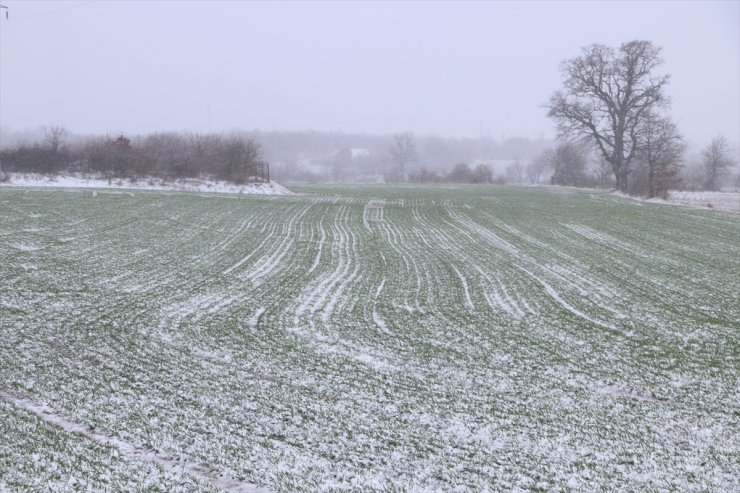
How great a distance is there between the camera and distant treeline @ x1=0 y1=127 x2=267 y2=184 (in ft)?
123

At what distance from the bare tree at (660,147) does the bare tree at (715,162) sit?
34.4 metres

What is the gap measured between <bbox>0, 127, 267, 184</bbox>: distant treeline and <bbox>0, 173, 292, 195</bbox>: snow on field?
824 millimetres

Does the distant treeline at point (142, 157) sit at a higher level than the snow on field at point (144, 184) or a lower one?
higher

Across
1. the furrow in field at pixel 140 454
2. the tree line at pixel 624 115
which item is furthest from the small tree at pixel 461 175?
the furrow in field at pixel 140 454

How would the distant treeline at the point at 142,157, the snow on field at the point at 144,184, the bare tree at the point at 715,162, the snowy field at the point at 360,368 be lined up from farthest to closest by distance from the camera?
the bare tree at the point at 715,162 < the distant treeline at the point at 142,157 < the snow on field at the point at 144,184 < the snowy field at the point at 360,368

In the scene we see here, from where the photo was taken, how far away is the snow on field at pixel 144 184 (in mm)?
35375

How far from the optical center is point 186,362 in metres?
7.64

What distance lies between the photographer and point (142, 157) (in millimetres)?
39156

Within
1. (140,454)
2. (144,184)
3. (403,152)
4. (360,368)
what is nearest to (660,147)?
(144,184)

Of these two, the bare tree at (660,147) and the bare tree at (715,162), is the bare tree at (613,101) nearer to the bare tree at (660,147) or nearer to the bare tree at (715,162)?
the bare tree at (660,147)

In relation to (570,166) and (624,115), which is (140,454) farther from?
(570,166)

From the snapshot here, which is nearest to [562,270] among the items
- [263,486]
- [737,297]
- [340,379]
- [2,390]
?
[737,297]

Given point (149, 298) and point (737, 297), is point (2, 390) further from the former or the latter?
point (737, 297)

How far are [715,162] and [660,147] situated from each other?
135 ft
